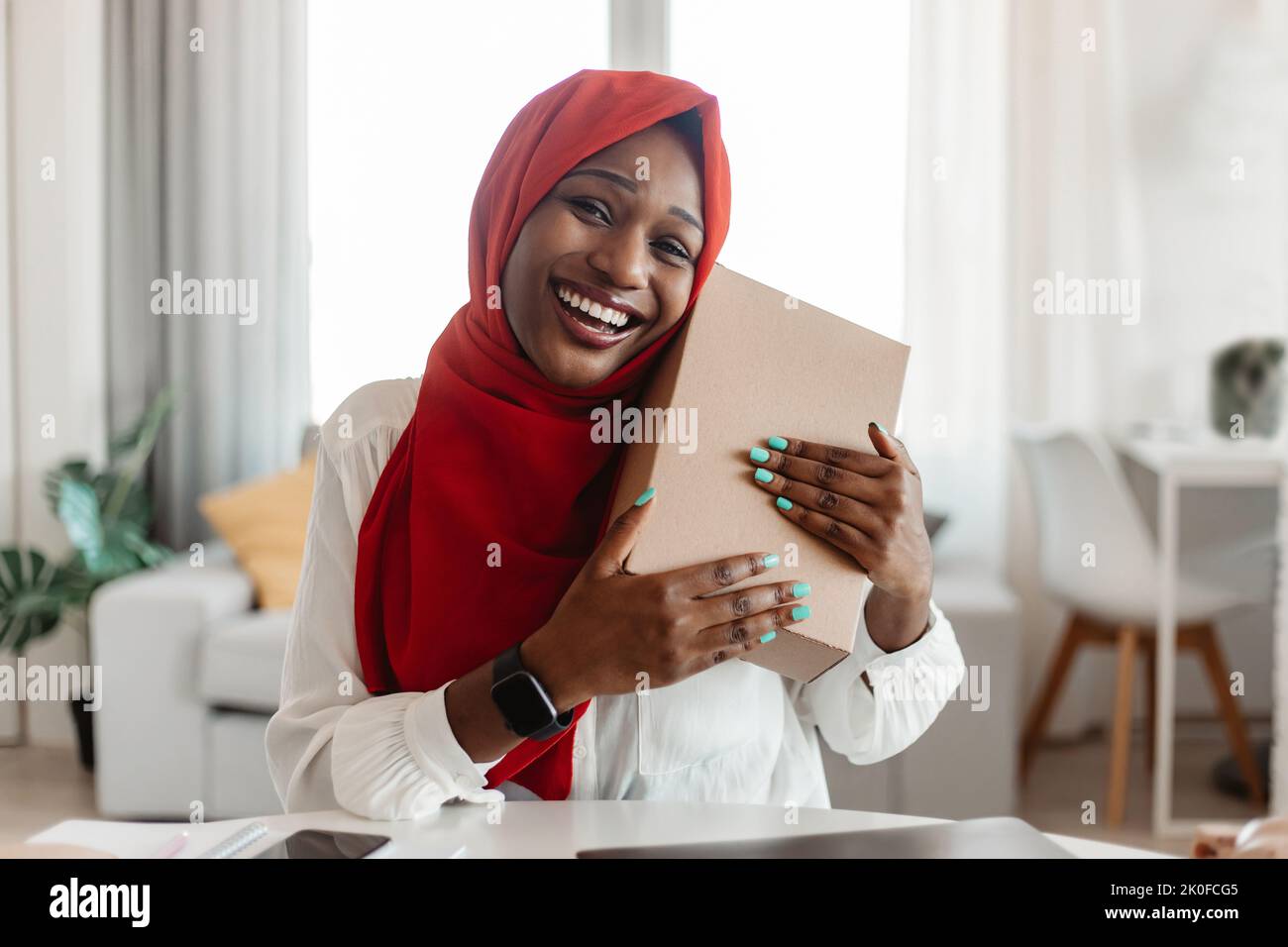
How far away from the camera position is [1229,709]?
2033 millimetres

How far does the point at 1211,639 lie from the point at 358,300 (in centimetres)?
169

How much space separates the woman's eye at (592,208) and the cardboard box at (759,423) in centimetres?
9

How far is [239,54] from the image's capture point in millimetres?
1975

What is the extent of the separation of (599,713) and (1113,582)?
4.94 ft

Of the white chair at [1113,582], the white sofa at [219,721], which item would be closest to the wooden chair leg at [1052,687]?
the white chair at [1113,582]

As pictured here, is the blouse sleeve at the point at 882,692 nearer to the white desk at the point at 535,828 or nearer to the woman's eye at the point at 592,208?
the white desk at the point at 535,828

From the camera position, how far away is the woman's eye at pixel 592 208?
72 centimetres

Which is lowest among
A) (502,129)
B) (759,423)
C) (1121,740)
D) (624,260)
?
(1121,740)

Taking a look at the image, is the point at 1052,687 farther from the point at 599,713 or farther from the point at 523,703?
the point at 523,703

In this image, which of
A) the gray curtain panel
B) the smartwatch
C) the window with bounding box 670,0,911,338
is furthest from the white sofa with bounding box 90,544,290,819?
the smartwatch

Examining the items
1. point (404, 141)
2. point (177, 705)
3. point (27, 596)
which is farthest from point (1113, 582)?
point (27, 596)

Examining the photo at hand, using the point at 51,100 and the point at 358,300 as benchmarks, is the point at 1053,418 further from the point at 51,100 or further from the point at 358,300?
the point at 51,100

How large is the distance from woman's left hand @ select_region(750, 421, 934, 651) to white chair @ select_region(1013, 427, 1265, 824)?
140cm
